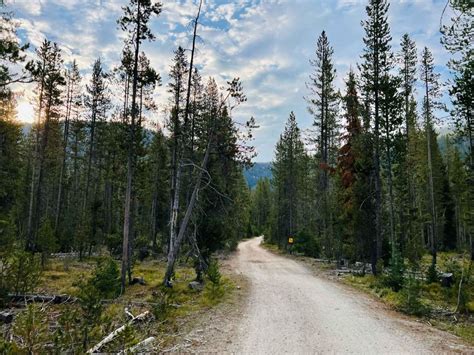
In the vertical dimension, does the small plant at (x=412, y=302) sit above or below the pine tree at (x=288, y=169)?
below

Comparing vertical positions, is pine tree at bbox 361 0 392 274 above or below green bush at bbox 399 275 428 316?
above

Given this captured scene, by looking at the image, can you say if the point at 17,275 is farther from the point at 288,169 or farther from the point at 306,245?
the point at 288,169

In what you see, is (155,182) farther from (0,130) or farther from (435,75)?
(435,75)

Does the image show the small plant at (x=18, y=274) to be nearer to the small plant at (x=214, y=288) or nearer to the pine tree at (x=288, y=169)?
the small plant at (x=214, y=288)

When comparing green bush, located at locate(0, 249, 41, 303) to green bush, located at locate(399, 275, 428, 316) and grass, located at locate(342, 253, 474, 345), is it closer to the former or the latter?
green bush, located at locate(399, 275, 428, 316)

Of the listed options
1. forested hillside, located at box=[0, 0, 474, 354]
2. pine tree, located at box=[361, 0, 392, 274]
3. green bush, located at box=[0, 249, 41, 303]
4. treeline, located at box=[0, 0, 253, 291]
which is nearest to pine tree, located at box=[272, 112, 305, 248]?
forested hillside, located at box=[0, 0, 474, 354]

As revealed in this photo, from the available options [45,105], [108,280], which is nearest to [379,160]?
[108,280]

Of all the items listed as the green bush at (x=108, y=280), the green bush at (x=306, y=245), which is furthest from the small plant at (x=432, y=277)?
the green bush at (x=108, y=280)

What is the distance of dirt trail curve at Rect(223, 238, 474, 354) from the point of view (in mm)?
6977

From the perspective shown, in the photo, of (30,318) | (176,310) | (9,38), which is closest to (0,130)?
(9,38)

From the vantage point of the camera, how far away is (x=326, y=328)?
27.0 feet

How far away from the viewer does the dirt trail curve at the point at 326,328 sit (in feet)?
22.9

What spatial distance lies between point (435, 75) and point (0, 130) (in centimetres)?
3134

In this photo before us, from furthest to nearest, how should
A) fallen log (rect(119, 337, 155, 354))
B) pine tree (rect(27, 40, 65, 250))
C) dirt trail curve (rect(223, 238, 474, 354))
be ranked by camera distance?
pine tree (rect(27, 40, 65, 250)) < dirt trail curve (rect(223, 238, 474, 354)) < fallen log (rect(119, 337, 155, 354))
